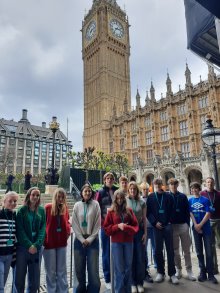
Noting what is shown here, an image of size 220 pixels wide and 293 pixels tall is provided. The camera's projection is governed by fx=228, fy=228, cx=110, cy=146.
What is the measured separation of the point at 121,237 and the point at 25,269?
4.79ft

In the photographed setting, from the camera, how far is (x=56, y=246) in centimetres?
347

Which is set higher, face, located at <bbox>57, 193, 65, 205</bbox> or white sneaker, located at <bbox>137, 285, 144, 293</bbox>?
face, located at <bbox>57, 193, 65, 205</bbox>

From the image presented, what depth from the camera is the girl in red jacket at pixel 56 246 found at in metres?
3.41

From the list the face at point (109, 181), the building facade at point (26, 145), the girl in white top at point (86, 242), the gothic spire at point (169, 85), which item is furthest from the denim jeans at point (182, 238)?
the building facade at point (26, 145)

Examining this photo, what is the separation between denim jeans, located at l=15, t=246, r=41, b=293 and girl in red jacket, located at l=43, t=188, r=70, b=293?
0.20 m

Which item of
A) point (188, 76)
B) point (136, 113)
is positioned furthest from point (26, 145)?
point (188, 76)

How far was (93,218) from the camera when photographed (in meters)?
3.67

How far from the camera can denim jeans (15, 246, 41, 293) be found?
10.5 feet

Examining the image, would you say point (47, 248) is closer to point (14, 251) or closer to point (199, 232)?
point (14, 251)

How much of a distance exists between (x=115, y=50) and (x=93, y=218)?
61.0 metres

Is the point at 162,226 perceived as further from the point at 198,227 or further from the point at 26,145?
the point at 26,145

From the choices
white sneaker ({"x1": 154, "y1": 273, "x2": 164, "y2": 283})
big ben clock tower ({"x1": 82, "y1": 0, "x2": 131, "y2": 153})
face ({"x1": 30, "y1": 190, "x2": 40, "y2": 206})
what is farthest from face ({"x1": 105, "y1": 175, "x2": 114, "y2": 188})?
big ben clock tower ({"x1": 82, "y1": 0, "x2": 131, "y2": 153})

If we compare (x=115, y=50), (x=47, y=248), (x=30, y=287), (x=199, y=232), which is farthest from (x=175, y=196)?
(x=115, y=50)

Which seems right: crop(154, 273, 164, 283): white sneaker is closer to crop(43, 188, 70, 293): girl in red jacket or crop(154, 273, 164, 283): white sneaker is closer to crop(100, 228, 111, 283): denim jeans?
crop(100, 228, 111, 283): denim jeans
